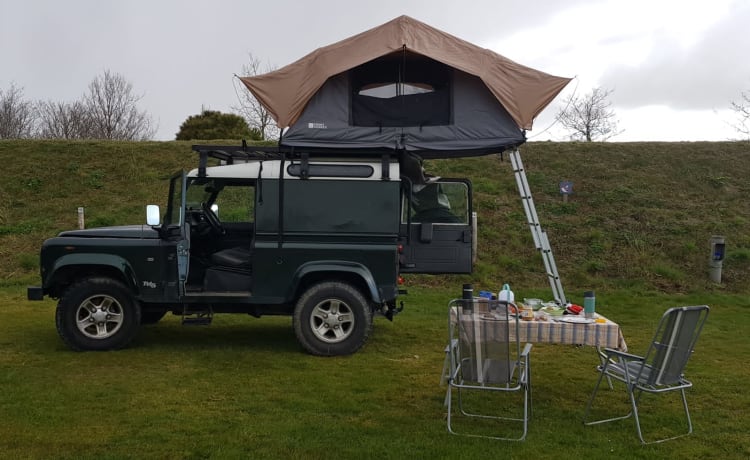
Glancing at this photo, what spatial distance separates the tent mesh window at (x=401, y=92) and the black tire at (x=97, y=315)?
3.11 meters

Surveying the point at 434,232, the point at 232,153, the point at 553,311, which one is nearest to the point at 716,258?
the point at 434,232

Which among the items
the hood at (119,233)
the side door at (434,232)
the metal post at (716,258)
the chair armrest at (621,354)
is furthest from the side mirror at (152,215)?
the metal post at (716,258)

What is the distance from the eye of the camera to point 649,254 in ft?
43.2

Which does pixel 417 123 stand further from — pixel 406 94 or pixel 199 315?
pixel 199 315

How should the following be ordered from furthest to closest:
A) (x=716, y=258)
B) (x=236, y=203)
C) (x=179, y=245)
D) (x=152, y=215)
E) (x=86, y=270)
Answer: (x=716, y=258), (x=236, y=203), (x=86, y=270), (x=179, y=245), (x=152, y=215)

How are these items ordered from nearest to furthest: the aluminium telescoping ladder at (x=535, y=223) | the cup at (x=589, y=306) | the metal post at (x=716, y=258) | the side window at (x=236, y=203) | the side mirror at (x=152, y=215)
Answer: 1. the cup at (x=589, y=306)
2. the side mirror at (x=152, y=215)
3. the side window at (x=236, y=203)
4. the aluminium telescoping ladder at (x=535, y=223)
5. the metal post at (x=716, y=258)

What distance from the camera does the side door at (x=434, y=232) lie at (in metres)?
7.41

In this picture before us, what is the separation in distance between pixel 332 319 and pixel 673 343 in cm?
344

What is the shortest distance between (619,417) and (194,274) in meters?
4.63

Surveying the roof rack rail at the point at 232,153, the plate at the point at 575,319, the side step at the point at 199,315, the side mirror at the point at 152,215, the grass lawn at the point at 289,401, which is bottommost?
the grass lawn at the point at 289,401

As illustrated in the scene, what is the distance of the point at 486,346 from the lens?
185 inches

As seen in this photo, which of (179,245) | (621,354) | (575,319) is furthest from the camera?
(179,245)

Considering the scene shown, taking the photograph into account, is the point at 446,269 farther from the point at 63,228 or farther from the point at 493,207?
the point at 63,228

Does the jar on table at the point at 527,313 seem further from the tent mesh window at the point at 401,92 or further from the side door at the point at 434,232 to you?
the tent mesh window at the point at 401,92
